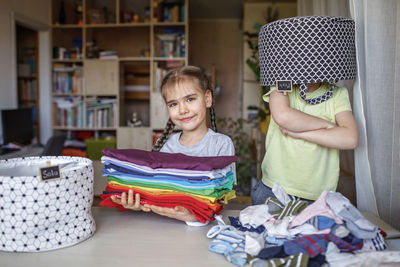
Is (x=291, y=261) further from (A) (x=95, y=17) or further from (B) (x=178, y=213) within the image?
(A) (x=95, y=17)

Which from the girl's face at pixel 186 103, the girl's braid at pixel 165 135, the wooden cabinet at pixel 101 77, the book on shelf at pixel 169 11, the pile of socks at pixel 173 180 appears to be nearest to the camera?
the pile of socks at pixel 173 180

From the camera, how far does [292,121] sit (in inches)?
44.4

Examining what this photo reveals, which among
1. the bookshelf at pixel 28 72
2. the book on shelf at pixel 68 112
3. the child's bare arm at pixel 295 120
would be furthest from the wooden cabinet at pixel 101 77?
the child's bare arm at pixel 295 120

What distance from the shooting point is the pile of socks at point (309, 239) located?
76 centimetres

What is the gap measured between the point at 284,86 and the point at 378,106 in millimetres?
453

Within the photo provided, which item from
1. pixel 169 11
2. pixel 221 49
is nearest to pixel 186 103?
pixel 169 11

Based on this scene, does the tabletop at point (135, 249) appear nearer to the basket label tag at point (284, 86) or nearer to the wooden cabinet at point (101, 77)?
the basket label tag at point (284, 86)

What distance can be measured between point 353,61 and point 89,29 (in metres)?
4.65

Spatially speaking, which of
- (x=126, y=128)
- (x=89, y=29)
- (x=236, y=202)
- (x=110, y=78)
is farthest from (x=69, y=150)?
(x=236, y=202)

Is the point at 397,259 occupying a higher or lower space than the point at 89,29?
lower

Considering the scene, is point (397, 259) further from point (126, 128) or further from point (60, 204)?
point (126, 128)

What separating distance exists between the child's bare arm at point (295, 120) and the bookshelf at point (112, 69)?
11.9 ft

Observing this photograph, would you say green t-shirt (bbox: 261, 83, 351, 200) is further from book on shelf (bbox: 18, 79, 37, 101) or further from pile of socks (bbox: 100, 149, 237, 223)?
book on shelf (bbox: 18, 79, 37, 101)

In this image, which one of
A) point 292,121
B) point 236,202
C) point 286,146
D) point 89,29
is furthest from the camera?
point 89,29
